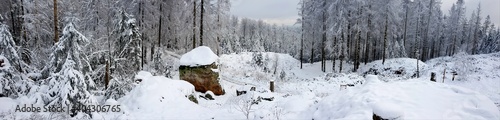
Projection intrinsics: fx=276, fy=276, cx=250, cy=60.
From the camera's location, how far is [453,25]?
2100 inches

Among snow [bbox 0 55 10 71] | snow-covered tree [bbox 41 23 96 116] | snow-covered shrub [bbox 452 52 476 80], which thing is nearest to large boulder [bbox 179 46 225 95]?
snow-covered tree [bbox 41 23 96 116]

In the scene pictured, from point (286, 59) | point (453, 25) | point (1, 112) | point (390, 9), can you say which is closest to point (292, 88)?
point (1, 112)

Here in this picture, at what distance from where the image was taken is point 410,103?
6871 mm

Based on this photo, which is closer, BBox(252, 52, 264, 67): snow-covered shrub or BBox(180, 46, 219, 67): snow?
BBox(180, 46, 219, 67): snow

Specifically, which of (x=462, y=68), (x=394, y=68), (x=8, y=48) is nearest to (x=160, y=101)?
(x=8, y=48)

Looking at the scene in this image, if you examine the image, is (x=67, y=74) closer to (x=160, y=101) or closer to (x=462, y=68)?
(x=160, y=101)

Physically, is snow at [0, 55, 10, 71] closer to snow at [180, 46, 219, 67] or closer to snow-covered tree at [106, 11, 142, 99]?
Result: snow-covered tree at [106, 11, 142, 99]

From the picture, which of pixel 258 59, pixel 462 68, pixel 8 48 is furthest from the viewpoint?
pixel 258 59

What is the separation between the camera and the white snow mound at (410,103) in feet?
20.4

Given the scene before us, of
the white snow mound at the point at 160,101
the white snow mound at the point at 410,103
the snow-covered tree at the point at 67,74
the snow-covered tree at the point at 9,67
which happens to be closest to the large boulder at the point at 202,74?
the white snow mound at the point at 160,101

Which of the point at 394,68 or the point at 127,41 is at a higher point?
the point at 127,41

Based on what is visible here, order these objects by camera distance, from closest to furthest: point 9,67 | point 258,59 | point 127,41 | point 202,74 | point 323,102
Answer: point 323,102 → point 9,67 → point 202,74 → point 127,41 → point 258,59

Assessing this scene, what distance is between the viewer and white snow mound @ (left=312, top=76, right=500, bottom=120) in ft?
20.4

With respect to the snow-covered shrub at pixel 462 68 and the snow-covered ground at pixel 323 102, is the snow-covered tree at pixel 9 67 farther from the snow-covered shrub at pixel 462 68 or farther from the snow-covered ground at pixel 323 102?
the snow-covered shrub at pixel 462 68
